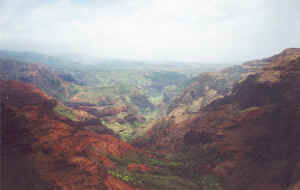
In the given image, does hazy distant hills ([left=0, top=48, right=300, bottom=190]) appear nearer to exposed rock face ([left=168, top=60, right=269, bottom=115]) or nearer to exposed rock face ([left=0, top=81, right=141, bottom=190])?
exposed rock face ([left=0, top=81, right=141, bottom=190])

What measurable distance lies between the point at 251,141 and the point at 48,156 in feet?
129

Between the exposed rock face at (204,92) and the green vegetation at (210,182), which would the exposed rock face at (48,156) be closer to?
the green vegetation at (210,182)

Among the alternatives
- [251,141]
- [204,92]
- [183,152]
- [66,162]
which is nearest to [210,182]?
[251,141]

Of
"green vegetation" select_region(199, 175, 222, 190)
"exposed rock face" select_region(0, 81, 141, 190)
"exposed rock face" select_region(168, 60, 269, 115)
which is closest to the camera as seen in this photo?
"exposed rock face" select_region(0, 81, 141, 190)

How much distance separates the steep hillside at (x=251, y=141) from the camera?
34.1 metres

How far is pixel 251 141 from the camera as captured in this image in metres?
43.4

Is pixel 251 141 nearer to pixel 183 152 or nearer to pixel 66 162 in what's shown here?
pixel 183 152

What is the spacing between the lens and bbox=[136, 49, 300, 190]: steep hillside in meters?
34.1

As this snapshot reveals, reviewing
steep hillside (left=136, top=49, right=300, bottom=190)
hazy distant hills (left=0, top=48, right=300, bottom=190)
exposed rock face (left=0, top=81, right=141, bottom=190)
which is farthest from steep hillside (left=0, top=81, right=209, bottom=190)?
steep hillside (left=136, top=49, right=300, bottom=190)

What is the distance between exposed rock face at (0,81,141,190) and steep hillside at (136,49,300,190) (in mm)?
19229

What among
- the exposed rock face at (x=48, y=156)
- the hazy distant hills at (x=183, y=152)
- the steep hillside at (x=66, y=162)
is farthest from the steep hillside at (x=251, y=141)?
the exposed rock face at (x=48, y=156)

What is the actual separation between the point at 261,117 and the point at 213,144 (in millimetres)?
13165

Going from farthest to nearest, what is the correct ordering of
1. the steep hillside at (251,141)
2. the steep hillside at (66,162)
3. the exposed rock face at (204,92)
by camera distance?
the exposed rock face at (204,92) < the steep hillside at (251,141) < the steep hillside at (66,162)

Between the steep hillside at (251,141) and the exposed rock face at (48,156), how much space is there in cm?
1923
